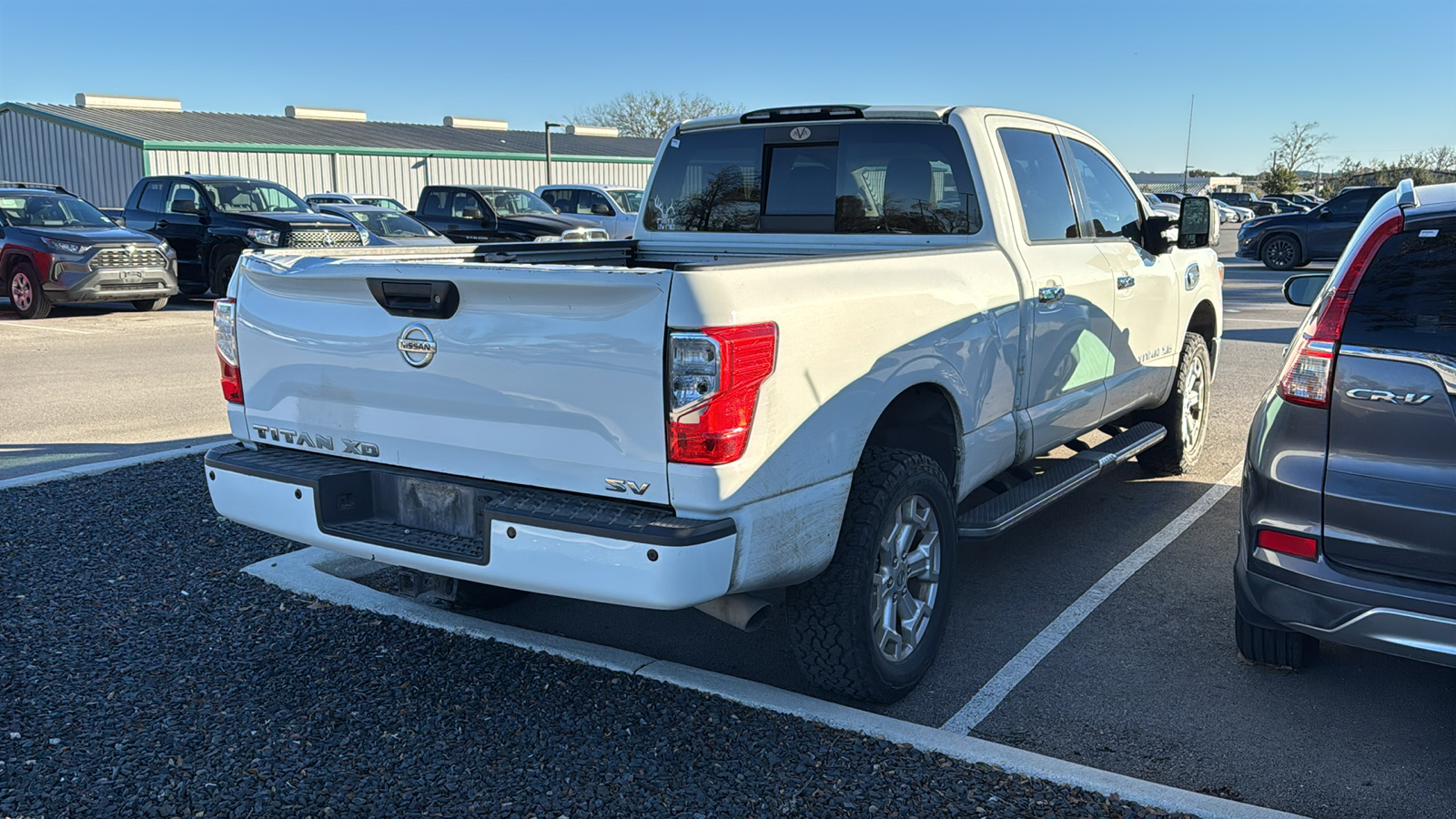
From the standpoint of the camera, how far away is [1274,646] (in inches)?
157

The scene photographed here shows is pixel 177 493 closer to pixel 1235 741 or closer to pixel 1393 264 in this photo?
pixel 1235 741

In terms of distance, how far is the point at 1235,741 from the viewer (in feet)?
11.6

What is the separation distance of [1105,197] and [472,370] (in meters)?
3.67

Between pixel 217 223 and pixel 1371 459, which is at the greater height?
pixel 217 223

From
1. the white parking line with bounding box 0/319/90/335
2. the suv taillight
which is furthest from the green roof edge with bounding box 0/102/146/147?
the suv taillight

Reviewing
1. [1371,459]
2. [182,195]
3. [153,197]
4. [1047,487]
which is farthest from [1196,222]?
[153,197]

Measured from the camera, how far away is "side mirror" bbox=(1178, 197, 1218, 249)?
5.92 metres

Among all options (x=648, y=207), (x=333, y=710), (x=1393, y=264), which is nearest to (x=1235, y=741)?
(x=1393, y=264)

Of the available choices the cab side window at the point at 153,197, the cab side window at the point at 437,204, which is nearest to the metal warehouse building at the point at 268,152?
the cab side window at the point at 437,204

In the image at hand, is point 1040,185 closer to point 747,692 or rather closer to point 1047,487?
point 1047,487

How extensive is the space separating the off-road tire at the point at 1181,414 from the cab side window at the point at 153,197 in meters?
15.4

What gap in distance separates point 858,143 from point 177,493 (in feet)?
12.9

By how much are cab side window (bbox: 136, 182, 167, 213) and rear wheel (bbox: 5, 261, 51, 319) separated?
99.8 inches

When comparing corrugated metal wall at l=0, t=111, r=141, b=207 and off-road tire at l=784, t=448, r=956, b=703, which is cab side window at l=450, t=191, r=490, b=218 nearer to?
off-road tire at l=784, t=448, r=956, b=703
